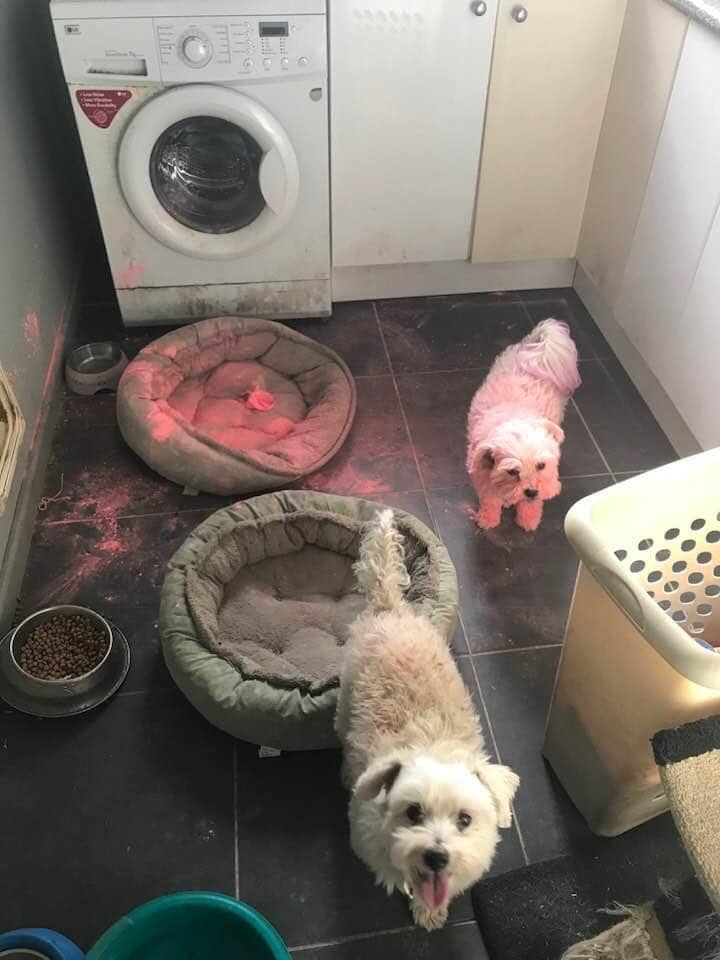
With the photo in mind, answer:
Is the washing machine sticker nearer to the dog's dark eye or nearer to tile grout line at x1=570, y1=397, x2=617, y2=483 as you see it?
tile grout line at x1=570, y1=397, x2=617, y2=483

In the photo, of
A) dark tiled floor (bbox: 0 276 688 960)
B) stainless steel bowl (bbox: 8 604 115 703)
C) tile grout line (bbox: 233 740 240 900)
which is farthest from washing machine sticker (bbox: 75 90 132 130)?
A: tile grout line (bbox: 233 740 240 900)

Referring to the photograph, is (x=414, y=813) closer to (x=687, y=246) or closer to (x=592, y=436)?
(x=592, y=436)

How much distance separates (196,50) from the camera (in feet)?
6.90

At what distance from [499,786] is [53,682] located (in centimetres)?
93

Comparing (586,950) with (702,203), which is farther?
(702,203)

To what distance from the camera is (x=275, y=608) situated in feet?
5.92

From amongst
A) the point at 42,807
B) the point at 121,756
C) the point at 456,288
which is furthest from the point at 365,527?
the point at 456,288

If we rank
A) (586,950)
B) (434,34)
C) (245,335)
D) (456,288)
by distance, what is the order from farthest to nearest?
(456,288)
(245,335)
(434,34)
(586,950)

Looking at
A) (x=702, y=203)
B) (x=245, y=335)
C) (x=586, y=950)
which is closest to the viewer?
(x=586, y=950)

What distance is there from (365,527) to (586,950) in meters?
0.89

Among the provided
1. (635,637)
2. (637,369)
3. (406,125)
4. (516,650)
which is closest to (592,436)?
(637,369)

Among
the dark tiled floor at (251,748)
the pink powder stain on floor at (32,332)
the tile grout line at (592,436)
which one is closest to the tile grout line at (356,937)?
the dark tiled floor at (251,748)

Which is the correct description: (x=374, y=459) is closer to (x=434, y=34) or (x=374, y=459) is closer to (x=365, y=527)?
(x=365, y=527)

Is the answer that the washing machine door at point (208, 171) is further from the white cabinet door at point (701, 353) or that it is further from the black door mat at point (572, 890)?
the black door mat at point (572, 890)
